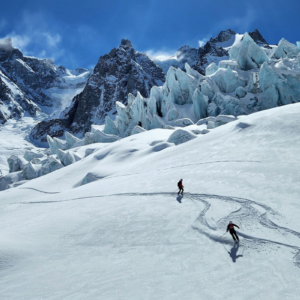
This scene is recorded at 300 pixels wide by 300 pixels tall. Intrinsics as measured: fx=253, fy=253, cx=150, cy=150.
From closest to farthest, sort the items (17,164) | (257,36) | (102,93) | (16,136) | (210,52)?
(17,164) < (16,136) < (210,52) < (257,36) < (102,93)

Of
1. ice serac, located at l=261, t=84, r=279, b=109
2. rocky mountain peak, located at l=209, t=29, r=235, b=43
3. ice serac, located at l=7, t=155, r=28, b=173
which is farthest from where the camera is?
rocky mountain peak, located at l=209, t=29, r=235, b=43

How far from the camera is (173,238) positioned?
25.6 feet

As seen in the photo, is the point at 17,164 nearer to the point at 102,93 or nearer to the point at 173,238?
the point at 173,238

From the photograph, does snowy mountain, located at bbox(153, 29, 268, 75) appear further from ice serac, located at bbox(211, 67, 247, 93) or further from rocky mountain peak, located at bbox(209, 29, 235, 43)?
ice serac, located at bbox(211, 67, 247, 93)

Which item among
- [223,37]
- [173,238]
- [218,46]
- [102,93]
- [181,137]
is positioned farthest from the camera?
[223,37]

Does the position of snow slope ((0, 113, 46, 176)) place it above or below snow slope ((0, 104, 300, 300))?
above

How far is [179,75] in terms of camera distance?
49.3 meters

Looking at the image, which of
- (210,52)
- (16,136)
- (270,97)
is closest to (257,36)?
(210,52)

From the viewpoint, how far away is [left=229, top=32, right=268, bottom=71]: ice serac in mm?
48375

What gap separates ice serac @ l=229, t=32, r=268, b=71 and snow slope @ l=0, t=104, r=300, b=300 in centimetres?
3869

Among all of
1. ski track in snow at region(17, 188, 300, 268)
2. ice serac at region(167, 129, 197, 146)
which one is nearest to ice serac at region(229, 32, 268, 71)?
ice serac at region(167, 129, 197, 146)

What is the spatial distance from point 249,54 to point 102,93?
103494 millimetres

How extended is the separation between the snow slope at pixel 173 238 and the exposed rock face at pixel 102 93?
118678 mm

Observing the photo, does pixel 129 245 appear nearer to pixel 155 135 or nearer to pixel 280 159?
pixel 280 159
